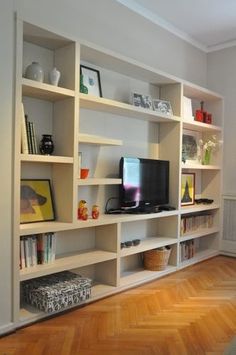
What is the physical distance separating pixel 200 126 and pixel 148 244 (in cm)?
165

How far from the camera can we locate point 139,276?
333 cm

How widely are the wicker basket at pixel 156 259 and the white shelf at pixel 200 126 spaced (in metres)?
1.49

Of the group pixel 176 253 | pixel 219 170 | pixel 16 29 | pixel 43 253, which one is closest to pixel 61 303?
pixel 43 253

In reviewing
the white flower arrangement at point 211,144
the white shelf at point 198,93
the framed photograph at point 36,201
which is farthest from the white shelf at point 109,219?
the white shelf at point 198,93

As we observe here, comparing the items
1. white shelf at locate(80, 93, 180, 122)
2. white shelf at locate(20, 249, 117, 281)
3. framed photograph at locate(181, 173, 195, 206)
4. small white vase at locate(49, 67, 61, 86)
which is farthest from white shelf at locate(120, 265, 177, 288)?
small white vase at locate(49, 67, 61, 86)

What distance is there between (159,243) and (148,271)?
12.4 inches

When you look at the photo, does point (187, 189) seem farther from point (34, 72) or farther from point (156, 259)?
point (34, 72)

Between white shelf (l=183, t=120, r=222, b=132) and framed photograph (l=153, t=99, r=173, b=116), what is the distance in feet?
0.87

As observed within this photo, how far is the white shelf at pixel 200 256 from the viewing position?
3888mm

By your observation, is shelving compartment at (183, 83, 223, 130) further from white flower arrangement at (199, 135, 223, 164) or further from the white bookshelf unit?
white flower arrangement at (199, 135, 223, 164)

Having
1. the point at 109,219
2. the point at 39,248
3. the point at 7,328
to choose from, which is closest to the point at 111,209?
the point at 109,219

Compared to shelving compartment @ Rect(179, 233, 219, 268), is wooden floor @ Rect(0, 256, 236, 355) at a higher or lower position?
lower

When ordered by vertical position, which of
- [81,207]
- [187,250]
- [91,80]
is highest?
[91,80]

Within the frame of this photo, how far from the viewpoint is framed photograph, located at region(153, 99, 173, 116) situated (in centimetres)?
353
